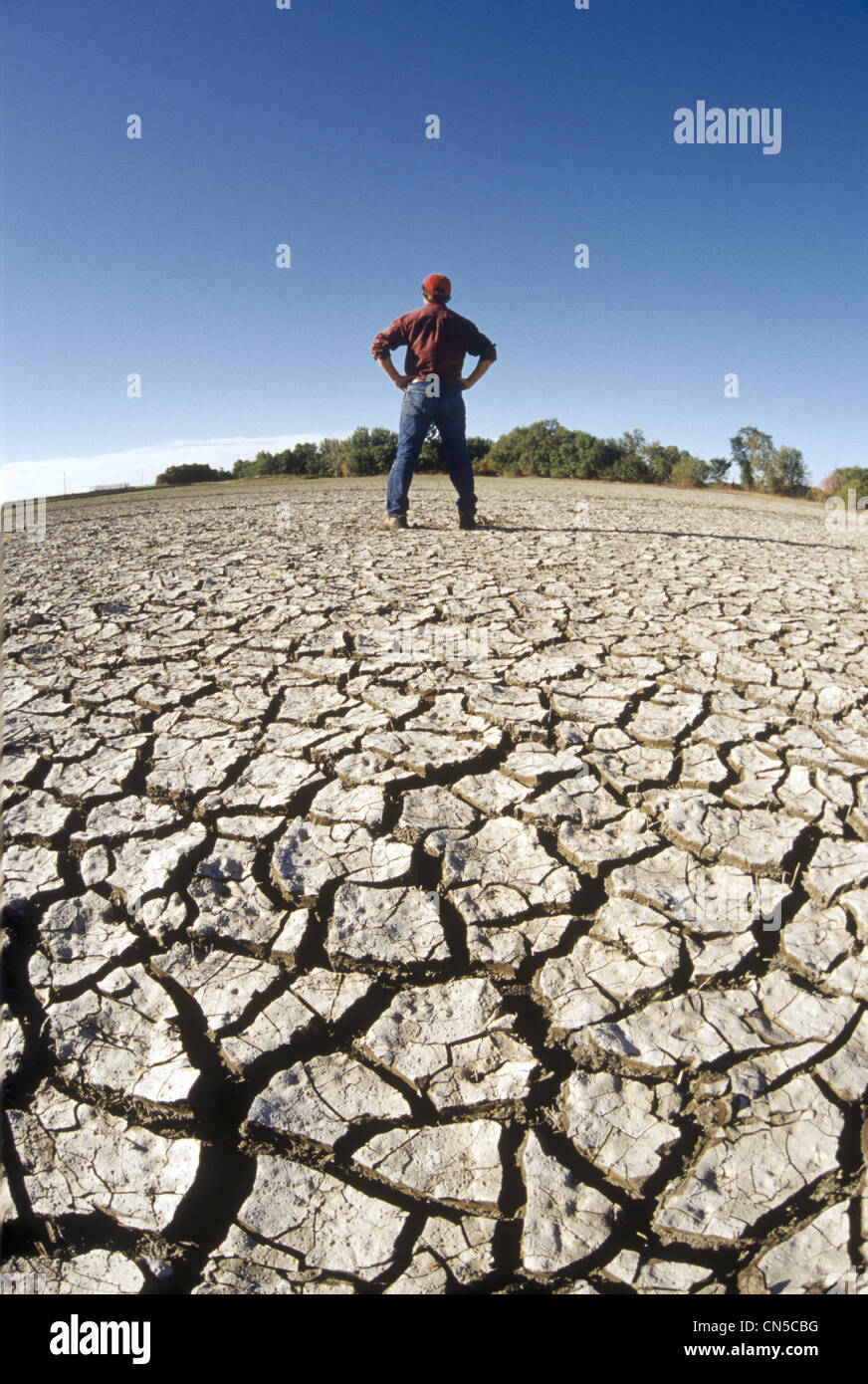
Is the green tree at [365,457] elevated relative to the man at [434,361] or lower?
elevated

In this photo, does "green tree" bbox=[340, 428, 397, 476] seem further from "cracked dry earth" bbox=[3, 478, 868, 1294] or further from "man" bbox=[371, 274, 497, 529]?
"cracked dry earth" bbox=[3, 478, 868, 1294]

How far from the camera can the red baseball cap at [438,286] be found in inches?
188

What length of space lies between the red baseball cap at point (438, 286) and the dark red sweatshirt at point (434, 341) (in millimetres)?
75

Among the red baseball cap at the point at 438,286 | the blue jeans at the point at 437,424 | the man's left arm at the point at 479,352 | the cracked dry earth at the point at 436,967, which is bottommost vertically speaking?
the cracked dry earth at the point at 436,967

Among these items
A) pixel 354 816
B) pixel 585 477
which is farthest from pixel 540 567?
pixel 585 477

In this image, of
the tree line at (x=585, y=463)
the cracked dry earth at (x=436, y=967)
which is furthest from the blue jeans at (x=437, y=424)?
the tree line at (x=585, y=463)

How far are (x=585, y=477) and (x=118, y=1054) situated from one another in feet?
61.9

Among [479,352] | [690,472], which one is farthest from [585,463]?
[479,352]

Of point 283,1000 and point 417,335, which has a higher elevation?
point 417,335

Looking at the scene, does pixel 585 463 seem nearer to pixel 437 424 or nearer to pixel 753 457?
pixel 753 457

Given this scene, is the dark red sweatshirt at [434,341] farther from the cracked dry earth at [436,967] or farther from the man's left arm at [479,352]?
the cracked dry earth at [436,967]
